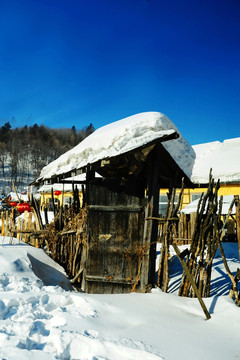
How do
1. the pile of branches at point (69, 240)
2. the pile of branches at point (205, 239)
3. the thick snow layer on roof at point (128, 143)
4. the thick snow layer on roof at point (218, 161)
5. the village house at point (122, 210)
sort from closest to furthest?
1. the pile of branches at point (205, 239)
2. the thick snow layer on roof at point (128, 143)
3. the village house at point (122, 210)
4. the pile of branches at point (69, 240)
5. the thick snow layer on roof at point (218, 161)

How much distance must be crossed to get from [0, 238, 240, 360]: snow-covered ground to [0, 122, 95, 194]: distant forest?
224ft

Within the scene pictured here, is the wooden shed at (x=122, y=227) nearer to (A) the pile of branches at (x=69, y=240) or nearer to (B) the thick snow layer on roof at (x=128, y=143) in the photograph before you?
(B) the thick snow layer on roof at (x=128, y=143)

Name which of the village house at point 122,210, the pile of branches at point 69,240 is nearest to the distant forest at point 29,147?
the pile of branches at point 69,240

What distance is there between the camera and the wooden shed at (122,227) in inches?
203

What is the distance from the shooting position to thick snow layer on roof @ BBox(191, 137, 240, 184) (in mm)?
15500

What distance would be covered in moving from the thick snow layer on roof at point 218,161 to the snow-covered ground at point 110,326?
12.2 m

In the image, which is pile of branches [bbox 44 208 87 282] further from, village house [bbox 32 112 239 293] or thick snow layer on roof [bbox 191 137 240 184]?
thick snow layer on roof [bbox 191 137 240 184]

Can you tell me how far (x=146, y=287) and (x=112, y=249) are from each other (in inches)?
35.4

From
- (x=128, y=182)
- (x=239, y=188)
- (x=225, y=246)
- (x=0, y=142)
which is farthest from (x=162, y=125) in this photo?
(x=0, y=142)

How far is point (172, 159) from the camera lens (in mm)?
5582

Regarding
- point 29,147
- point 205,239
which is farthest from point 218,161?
point 29,147

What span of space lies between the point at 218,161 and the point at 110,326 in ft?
51.7

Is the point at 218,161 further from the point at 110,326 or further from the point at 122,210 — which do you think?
the point at 110,326

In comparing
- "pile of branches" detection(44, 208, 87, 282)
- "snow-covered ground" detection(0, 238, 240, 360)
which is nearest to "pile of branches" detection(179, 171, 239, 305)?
"snow-covered ground" detection(0, 238, 240, 360)
